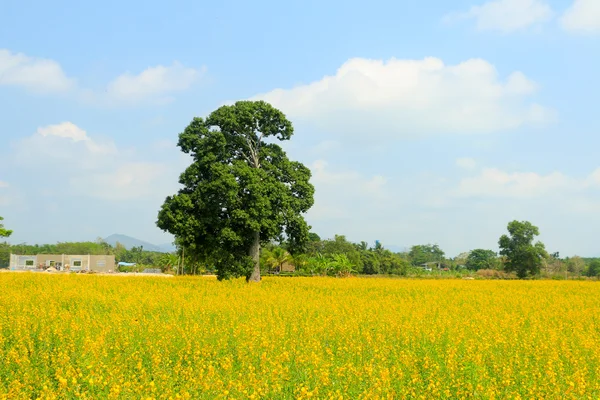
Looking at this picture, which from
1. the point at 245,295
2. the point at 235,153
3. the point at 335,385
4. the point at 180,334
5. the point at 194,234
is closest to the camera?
the point at 335,385

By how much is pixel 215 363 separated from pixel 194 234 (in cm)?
1976

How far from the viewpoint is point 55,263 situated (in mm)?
91250

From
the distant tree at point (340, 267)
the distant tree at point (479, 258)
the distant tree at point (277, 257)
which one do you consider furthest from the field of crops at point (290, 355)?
the distant tree at point (479, 258)

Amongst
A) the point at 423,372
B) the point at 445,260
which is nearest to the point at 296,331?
the point at 423,372

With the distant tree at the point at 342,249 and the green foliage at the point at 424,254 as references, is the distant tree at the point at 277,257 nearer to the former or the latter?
the distant tree at the point at 342,249

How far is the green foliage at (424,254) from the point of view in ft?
505

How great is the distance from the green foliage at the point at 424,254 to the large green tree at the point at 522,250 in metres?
75.6

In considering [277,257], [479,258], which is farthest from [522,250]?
[479,258]

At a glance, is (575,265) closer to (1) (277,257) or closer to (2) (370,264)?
(2) (370,264)

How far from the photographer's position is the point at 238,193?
27062mm

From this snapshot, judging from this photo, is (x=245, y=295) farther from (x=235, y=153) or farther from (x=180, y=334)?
(x=235, y=153)

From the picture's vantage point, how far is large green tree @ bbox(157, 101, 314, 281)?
2658 centimetres

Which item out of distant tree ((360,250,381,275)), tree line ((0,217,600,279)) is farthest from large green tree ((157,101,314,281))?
distant tree ((360,250,381,275))

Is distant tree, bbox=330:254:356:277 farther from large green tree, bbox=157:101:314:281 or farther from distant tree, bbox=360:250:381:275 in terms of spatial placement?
large green tree, bbox=157:101:314:281
